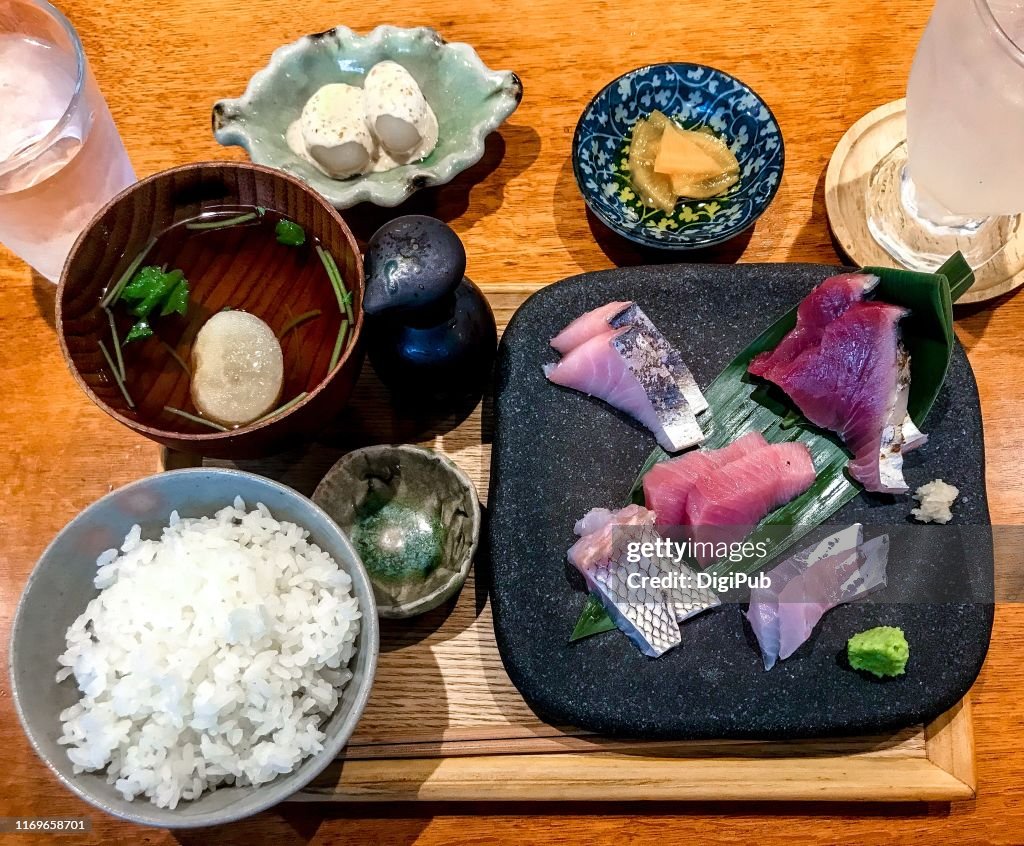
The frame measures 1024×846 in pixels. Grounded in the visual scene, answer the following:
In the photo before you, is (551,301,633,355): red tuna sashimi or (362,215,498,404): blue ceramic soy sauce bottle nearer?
(362,215,498,404): blue ceramic soy sauce bottle

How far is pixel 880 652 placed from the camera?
149 cm

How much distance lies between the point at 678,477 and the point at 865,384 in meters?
0.44

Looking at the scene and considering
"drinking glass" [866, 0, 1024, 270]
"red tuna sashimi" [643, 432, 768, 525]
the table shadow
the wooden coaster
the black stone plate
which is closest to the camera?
"drinking glass" [866, 0, 1024, 270]

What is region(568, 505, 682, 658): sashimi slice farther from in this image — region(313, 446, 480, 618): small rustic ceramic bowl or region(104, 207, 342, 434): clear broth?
region(104, 207, 342, 434): clear broth

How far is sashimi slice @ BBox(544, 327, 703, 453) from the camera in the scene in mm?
1680

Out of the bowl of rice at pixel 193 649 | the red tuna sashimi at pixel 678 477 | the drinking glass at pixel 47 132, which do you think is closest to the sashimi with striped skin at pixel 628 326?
the red tuna sashimi at pixel 678 477

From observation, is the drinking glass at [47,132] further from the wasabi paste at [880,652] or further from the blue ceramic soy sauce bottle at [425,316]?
the wasabi paste at [880,652]

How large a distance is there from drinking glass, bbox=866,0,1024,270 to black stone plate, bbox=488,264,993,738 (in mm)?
300

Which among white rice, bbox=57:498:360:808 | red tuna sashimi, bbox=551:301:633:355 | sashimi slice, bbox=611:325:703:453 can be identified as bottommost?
white rice, bbox=57:498:360:808

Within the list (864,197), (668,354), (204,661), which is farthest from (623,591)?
(864,197)

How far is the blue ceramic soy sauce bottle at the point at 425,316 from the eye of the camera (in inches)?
57.7

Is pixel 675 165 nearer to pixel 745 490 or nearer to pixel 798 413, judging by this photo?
pixel 798 413

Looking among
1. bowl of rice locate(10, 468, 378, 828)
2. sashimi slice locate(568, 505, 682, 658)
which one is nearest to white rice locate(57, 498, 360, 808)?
bowl of rice locate(10, 468, 378, 828)

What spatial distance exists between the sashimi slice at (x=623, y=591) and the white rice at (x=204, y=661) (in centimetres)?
47
